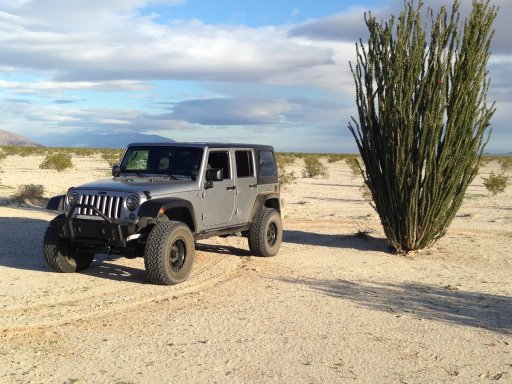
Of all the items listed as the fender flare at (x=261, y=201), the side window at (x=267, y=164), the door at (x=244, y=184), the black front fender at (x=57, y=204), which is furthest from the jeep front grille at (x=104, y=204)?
the side window at (x=267, y=164)

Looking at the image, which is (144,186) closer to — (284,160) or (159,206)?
(159,206)

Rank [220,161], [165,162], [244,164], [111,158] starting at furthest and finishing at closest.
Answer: [111,158] → [244,164] → [220,161] → [165,162]

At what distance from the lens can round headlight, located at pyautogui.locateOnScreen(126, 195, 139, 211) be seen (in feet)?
25.4

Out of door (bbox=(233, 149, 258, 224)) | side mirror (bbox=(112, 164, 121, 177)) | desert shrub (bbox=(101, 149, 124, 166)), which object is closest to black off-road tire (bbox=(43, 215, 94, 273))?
side mirror (bbox=(112, 164, 121, 177))

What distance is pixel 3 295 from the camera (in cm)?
730

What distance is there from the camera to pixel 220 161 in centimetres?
955

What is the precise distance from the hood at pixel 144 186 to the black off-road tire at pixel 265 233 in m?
1.95

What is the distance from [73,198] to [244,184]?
2.89 metres

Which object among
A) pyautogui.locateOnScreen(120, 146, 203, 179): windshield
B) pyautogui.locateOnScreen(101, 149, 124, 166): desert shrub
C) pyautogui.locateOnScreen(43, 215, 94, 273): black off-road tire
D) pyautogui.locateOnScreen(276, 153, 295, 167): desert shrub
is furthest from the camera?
pyautogui.locateOnScreen(276, 153, 295, 167): desert shrub

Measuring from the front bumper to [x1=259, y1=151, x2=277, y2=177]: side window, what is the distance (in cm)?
336

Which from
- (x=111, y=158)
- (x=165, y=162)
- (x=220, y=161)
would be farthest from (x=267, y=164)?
(x=111, y=158)

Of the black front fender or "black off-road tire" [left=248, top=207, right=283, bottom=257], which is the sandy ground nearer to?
"black off-road tire" [left=248, top=207, right=283, bottom=257]

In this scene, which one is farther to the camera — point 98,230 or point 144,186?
point 144,186

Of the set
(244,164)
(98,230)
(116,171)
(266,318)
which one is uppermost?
(244,164)
